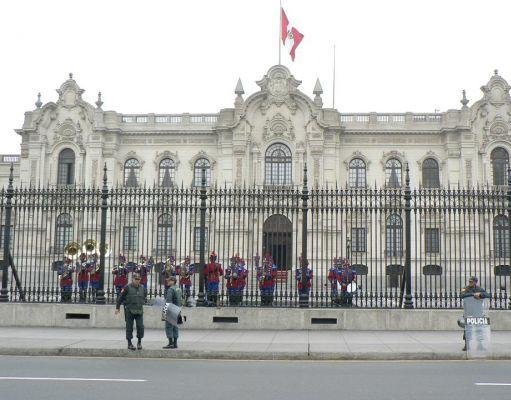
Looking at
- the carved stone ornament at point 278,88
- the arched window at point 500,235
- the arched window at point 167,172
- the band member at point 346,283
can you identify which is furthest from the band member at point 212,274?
the arched window at point 167,172

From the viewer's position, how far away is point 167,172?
41.8m

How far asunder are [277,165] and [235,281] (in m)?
23.1

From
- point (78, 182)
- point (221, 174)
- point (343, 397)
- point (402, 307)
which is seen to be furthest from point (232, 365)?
point (78, 182)

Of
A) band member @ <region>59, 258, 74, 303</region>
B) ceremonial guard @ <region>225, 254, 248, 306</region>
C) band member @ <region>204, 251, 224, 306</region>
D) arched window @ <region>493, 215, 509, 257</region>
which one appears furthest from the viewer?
arched window @ <region>493, 215, 509, 257</region>

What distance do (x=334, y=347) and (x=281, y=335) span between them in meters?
2.35

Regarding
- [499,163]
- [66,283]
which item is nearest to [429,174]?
[499,163]

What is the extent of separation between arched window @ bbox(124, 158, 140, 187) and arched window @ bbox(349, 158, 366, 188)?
49.3 feet

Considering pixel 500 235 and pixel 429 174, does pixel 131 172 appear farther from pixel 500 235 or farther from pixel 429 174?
pixel 500 235

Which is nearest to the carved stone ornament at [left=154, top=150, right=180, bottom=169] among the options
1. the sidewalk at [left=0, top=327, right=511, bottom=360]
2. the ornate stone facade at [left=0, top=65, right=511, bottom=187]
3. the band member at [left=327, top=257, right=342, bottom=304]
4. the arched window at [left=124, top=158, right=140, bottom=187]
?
the ornate stone facade at [left=0, top=65, right=511, bottom=187]

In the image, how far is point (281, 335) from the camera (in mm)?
15023

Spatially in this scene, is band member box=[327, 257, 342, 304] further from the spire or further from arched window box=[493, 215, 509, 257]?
the spire

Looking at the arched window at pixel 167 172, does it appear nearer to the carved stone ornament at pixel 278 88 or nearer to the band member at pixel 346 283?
the carved stone ornament at pixel 278 88

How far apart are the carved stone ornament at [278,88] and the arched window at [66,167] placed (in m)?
14.1

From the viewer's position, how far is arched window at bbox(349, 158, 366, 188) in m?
41.0
